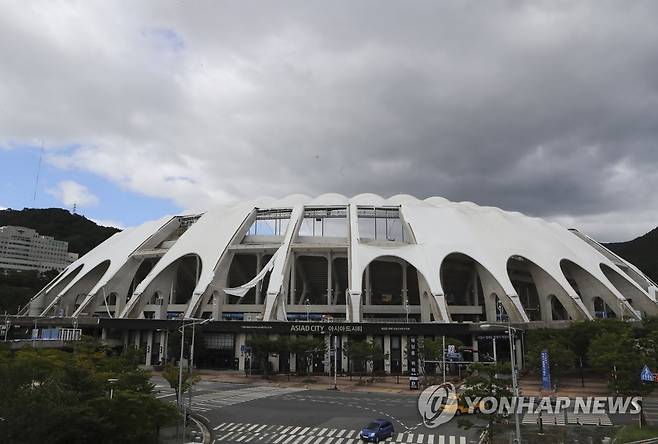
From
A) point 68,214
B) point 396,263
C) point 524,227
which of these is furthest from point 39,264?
point 524,227

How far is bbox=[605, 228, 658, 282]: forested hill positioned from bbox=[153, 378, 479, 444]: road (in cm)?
10867

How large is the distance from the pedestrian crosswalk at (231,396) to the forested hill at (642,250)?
10867cm

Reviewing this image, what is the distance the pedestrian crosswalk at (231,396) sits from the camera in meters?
33.9

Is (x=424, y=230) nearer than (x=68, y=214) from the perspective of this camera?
Yes

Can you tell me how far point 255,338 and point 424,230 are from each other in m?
26.0

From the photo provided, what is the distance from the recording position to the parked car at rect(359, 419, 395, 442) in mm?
23456

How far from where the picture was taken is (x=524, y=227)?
6919cm

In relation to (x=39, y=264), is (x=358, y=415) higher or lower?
lower

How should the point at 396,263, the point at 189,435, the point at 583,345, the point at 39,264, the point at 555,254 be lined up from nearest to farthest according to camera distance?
the point at 189,435, the point at 583,345, the point at 555,254, the point at 396,263, the point at 39,264

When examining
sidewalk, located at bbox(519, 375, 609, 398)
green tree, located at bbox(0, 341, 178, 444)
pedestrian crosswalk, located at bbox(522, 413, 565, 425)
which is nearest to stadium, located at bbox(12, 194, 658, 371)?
sidewalk, located at bbox(519, 375, 609, 398)

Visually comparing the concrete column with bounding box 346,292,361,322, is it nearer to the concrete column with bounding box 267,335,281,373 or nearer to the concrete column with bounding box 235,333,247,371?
the concrete column with bounding box 267,335,281,373

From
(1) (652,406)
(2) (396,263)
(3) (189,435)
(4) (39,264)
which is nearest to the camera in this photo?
(3) (189,435)

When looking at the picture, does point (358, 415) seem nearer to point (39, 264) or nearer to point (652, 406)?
point (652, 406)

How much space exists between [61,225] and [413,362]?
567ft
